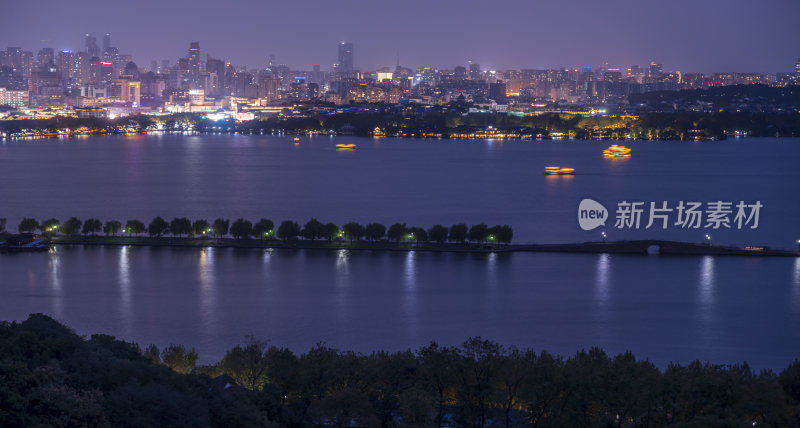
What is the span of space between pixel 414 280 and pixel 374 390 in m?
2.87

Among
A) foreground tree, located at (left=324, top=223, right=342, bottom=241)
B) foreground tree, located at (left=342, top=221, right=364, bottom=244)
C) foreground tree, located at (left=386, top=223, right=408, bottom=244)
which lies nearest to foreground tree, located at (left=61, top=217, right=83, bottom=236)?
foreground tree, located at (left=324, top=223, right=342, bottom=241)

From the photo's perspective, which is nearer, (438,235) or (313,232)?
(438,235)

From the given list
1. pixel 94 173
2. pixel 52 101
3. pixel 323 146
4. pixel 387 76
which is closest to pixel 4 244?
pixel 94 173

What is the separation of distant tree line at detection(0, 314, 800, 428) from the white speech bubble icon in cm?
→ 533

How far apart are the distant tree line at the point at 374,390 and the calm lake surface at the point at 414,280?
1056mm

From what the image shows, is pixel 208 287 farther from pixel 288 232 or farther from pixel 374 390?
pixel 374 390

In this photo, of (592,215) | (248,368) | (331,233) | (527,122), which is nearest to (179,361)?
(248,368)

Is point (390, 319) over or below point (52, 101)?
below

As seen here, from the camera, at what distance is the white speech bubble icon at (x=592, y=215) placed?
8.57 meters

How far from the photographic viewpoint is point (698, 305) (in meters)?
5.30

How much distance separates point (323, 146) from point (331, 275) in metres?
15.5

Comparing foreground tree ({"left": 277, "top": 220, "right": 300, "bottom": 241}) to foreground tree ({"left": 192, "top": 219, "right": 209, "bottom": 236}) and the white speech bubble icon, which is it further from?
the white speech bubble icon

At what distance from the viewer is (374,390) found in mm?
3049

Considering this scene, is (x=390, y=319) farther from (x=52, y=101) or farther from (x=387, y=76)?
(x=387, y=76)
